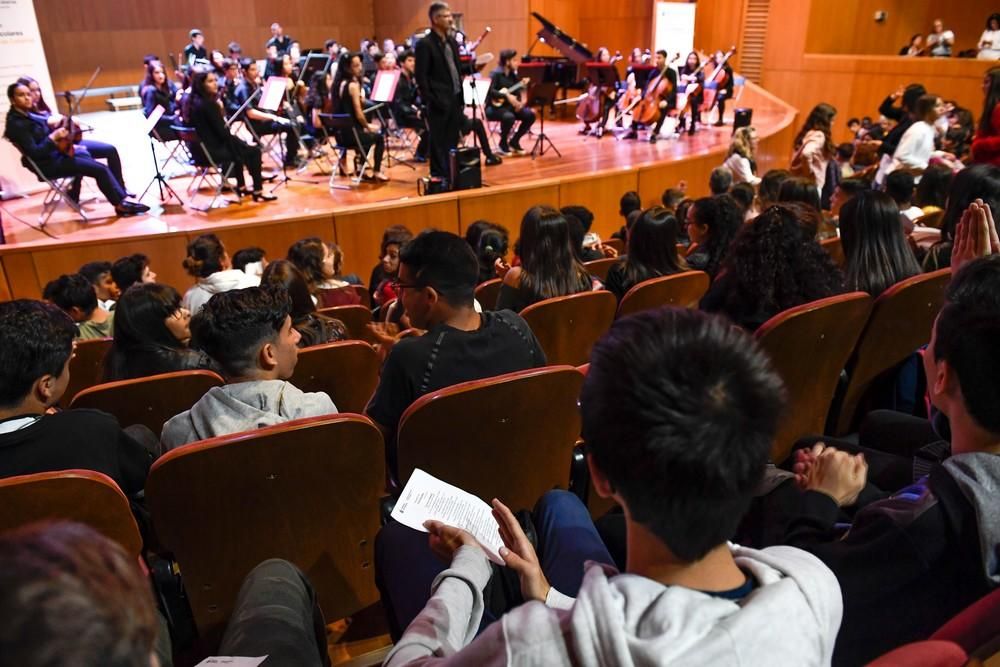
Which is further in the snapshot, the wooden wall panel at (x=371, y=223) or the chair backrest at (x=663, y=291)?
the wooden wall panel at (x=371, y=223)

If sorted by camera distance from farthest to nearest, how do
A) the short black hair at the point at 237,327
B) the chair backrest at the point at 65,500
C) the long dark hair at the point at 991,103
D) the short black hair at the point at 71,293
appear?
the long dark hair at the point at 991,103 < the short black hair at the point at 71,293 < the short black hair at the point at 237,327 < the chair backrest at the point at 65,500

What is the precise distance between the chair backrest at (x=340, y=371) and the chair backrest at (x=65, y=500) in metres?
0.85

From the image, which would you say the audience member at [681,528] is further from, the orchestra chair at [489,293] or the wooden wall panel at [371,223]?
the wooden wall panel at [371,223]

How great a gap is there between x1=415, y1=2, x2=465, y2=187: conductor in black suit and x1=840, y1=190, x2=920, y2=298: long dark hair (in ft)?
13.9

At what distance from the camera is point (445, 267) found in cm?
199

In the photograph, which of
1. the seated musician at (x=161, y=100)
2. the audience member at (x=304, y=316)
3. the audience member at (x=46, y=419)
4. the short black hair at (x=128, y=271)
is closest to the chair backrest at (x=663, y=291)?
the audience member at (x=304, y=316)

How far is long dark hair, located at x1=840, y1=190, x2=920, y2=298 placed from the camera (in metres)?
2.46

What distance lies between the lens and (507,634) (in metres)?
0.70

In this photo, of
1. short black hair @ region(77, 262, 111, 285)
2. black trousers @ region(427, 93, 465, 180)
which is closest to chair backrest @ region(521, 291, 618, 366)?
short black hair @ region(77, 262, 111, 285)

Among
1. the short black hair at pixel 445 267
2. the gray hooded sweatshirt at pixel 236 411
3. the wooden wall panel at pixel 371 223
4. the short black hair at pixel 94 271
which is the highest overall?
the short black hair at pixel 445 267

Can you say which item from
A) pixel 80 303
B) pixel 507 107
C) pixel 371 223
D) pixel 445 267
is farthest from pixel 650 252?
pixel 507 107

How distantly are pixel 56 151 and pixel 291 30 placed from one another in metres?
9.83

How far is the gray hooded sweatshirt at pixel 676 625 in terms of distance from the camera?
0.64 m

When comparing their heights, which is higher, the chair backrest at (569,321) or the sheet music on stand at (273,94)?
the sheet music on stand at (273,94)
